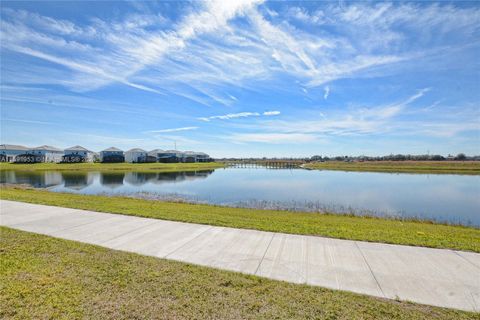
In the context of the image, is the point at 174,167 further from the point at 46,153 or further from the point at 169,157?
the point at 46,153

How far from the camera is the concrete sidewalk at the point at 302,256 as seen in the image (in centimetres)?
414

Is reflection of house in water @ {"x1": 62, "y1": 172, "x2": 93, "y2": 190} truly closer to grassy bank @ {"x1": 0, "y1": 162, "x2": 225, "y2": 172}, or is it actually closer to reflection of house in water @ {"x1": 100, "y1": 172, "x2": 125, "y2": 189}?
reflection of house in water @ {"x1": 100, "y1": 172, "x2": 125, "y2": 189}

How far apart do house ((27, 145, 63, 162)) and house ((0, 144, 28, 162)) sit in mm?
2899

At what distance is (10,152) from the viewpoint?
74500 millimetres

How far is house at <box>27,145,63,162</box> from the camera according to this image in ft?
240

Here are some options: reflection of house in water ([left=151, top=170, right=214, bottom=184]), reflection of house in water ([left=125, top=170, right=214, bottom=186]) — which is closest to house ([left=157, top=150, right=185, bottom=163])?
reflection of house in water ([left=151, top=170, right=214, bottom=184])

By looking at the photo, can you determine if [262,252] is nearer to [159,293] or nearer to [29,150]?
[159,293]

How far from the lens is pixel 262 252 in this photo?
560 cm

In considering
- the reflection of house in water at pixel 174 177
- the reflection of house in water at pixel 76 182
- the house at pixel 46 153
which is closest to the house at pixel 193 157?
the house at pixel 46 153

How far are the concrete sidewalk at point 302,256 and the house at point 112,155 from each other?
77661mm

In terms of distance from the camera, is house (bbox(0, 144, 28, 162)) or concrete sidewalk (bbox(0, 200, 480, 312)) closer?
concrete sidewalk (bbox(0, 200, 480, 312))

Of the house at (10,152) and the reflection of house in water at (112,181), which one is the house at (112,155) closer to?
the house at (10,152)

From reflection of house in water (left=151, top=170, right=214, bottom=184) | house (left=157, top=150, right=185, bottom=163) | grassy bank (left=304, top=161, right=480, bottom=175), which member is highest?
house (left=157, top=150, right=185, bottom=163)

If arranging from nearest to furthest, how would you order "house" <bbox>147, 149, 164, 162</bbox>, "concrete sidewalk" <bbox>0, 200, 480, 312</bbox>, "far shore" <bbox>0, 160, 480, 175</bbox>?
1. "concrete sidewalk" <bbox>0, 200, 480, 312</bbox>
2. "far shore" <bbox>0, 160, 480, 175</bbox>
3. "house" <bbox>147, 149, 164, 162</bbox>
